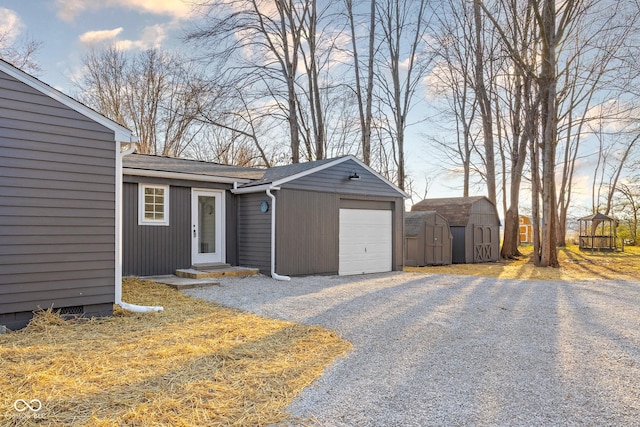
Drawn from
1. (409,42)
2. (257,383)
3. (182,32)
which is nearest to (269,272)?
(257,383)

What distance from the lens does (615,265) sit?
14.7 metres

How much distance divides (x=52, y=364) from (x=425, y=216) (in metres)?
12.8

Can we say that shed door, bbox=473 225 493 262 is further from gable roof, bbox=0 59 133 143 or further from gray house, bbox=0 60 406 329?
gable roof, bbox=0 59 133 143

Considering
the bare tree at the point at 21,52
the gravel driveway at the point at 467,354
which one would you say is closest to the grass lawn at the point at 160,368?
the gravel driveway at the point at 467,354

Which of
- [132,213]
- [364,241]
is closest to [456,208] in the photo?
[364,241]

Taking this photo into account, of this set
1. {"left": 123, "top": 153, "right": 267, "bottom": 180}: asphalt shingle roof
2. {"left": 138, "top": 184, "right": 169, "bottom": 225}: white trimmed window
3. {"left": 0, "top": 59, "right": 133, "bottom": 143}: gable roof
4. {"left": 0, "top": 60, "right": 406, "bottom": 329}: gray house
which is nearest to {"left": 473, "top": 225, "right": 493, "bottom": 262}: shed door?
{"left": 0, "top": 60, "right": 406, "bottom": 329}: gray house

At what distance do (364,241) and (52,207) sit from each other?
7723mm

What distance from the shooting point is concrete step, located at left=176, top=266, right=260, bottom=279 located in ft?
28.5

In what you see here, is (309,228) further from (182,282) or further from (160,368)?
(160,368)

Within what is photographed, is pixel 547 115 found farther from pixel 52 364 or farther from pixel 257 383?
pixel 52 364

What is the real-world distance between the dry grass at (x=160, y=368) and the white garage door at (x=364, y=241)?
5.60m

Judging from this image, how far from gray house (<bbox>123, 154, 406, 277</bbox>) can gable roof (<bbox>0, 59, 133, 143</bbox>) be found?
2.92 m

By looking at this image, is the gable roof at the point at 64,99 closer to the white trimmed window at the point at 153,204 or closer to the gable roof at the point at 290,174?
the white trimmed window at the point at 153,204

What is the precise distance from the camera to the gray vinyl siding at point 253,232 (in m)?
9.51
